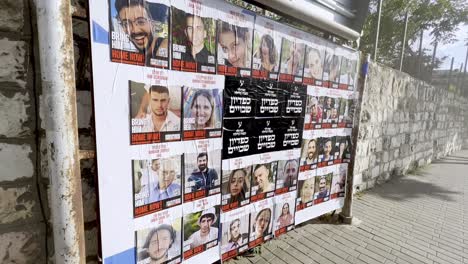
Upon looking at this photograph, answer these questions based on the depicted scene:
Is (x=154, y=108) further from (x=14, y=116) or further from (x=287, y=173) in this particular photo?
(x=287, y=173)

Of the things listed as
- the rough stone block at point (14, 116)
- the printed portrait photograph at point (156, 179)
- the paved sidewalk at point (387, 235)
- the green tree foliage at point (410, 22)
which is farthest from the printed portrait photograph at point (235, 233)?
the green tree foliage at point (410, 22)

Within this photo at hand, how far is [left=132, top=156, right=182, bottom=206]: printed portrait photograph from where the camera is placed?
1.76 m

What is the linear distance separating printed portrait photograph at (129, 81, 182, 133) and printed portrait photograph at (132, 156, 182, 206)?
0.73 ft

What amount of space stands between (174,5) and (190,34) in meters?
0.21

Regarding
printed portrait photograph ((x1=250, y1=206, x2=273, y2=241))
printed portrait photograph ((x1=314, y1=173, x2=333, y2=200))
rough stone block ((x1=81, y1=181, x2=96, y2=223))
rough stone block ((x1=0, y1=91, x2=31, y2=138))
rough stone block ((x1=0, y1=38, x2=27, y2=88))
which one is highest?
rough stone block ((x1=0, y1=38, x2=27, y2=88))

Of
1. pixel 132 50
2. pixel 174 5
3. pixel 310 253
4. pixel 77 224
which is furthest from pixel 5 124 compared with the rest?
pixel 310 253

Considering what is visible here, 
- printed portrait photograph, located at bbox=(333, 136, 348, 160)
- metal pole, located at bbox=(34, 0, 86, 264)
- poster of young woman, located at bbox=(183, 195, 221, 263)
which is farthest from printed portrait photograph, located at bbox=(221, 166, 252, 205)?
printed portrait photograph, located at bbox=(333, 136, 348, 160)

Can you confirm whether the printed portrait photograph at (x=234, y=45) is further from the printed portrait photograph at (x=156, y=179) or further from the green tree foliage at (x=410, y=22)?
the green tree foliage at (x=410, y=22)

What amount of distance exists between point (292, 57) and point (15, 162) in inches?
90.4

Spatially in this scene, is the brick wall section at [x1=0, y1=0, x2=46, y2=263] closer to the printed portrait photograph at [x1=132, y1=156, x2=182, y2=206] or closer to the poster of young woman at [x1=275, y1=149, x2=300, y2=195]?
the printed portrait photograph at [x1=132, y1=156, x2=182, y2=206]

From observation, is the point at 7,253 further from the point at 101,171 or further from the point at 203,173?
the point at 203,173

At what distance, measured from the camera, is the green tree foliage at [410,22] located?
11.8 metres

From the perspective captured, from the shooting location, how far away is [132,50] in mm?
1625

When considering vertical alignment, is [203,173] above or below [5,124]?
below
